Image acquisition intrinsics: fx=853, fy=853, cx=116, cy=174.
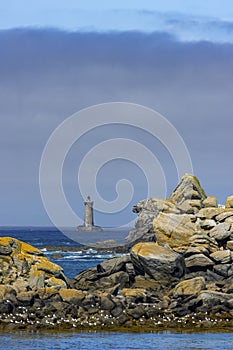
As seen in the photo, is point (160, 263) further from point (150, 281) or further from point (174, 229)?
point (174, 229)

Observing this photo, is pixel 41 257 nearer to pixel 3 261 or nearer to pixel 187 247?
pixel 3 261

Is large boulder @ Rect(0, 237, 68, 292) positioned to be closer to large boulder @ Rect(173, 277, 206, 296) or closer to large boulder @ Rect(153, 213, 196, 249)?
large boulder @ Rect(173, 277, 206, 296)

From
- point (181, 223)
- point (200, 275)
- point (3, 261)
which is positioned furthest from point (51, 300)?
point (181, 223)

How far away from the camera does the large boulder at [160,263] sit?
228 ft

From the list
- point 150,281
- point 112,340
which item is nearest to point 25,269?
point 150,281

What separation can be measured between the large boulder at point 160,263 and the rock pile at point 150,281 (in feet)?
0.24

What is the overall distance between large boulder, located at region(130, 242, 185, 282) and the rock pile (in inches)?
2.9

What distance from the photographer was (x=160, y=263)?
6962 cm

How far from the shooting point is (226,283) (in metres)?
67.9

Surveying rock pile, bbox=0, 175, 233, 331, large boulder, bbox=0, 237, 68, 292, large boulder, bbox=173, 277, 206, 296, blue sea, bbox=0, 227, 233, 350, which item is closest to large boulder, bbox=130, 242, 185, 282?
rock pile, bbox=0, 175, 233, 331

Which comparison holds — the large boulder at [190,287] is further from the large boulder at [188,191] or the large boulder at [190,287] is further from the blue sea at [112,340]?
the large boulder at [188,191]

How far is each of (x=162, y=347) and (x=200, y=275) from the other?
67.6 feet

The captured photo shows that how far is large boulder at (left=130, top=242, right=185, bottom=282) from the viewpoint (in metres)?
69.6

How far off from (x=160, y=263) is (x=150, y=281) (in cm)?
174
